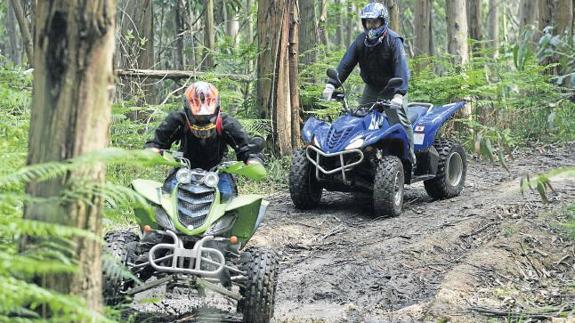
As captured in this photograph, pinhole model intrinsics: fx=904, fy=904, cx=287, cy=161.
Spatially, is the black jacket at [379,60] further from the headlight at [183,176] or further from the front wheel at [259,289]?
the front wheel at [259,289]

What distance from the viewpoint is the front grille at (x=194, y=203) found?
6.63 m

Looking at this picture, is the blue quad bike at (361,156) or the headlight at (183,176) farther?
the blue quad bike at (361,156)

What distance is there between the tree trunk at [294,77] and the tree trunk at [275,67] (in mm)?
166

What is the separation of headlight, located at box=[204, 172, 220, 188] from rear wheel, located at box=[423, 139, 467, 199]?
5521 millimetres

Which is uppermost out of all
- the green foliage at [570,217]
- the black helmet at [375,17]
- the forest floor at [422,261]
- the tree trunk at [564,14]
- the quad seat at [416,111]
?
the tree trunk at [564,14]

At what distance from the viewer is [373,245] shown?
9.33 meters

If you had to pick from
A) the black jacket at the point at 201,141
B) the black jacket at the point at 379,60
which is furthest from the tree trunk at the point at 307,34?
the black jacket at the point at 201,141

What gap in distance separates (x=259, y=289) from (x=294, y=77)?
26.2 feet

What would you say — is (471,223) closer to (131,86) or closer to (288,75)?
Result: (288,75)

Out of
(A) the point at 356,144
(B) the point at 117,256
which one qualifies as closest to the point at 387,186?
(A) the point at 356,144

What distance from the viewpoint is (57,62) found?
3875mm

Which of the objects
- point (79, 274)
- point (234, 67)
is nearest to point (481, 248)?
point (79, 274)

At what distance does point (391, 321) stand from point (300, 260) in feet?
8.24

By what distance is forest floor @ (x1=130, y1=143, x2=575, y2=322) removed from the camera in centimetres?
711
